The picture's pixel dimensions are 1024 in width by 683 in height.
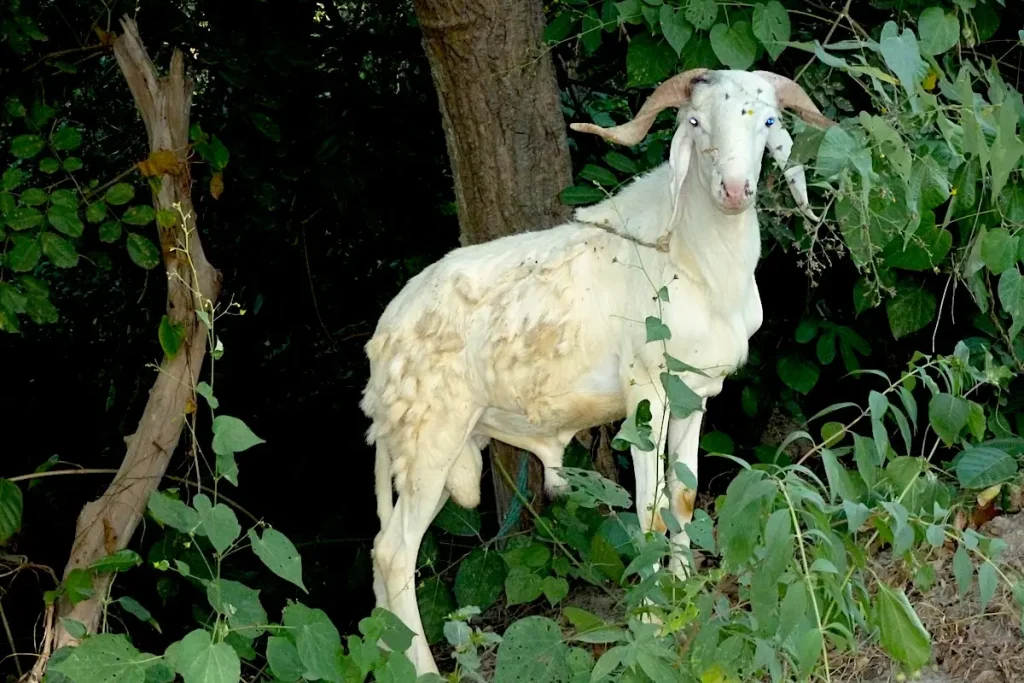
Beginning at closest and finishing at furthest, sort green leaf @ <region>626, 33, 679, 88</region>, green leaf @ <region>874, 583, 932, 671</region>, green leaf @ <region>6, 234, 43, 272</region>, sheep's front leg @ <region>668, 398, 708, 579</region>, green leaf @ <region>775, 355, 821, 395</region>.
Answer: green leaf @ <region>874, 583, 932, 671</region>, sheep's front leg @ <region>668, 398, 708, 579</region>, green leaf @ <region>626, 33, 679, 88</region>, green leaf @ <region>6, 234, 43, 272</region>, green leaf @ <region>775, 355, 821, 395</region>

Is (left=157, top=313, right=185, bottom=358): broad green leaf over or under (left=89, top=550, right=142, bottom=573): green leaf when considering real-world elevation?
over

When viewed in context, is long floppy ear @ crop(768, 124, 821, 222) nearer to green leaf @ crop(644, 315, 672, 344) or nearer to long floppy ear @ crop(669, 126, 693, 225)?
long floppy ear @ crop(669, 126, 693, 225)

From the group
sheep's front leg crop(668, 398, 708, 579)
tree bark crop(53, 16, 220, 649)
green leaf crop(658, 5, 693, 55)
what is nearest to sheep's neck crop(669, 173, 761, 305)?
sheep's front leg crop(668, 398, 708, 579)

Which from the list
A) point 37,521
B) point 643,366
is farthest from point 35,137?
point 643,366

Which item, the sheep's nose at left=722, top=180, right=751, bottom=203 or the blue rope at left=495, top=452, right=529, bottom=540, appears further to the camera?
the blue rope at left=495, top=452, right=529, bottom=540

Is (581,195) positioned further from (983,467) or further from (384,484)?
(983,467)

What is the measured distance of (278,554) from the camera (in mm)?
3369

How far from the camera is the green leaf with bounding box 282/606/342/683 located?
135 inches

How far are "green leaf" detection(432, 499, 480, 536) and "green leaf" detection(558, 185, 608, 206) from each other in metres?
1.17

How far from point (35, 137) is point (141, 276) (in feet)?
5.75

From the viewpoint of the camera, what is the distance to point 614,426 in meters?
5.26

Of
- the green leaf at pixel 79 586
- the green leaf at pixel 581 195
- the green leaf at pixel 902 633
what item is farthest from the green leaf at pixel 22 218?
the green leaf at pixel 902 633

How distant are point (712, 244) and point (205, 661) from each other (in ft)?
5.65

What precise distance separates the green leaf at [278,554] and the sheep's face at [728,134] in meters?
1.40
